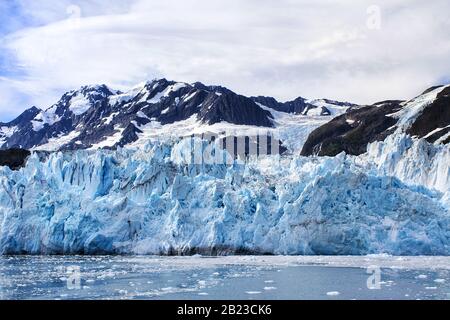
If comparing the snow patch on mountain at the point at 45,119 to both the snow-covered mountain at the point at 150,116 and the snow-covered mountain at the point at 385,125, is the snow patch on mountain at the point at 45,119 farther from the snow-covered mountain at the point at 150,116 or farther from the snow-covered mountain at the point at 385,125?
the snow-covered mountain at the point at 385,125

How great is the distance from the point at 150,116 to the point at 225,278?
138 meters

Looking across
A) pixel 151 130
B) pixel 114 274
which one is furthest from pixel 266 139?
pixel 114 274

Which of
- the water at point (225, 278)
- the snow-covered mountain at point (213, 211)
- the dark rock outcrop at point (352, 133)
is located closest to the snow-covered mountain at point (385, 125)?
the dark rock outcrop at point (352, 133)

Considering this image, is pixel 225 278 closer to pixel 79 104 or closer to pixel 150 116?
pixel 150 116

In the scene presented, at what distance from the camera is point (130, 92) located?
595ft

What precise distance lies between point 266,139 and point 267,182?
67.1 metres

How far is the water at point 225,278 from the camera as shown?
18.1m

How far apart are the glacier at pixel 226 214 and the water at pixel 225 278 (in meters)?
1.82

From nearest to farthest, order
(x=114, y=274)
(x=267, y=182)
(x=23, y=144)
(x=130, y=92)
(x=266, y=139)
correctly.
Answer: (x=114, y=274), (x=267, y=182), (x=266, y=139), (x=23, y=144), (x=130, y=92)

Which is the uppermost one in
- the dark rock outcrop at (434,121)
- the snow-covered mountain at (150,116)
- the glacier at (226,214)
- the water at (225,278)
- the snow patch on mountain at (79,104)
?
the snow patch on mountain at (79,104)

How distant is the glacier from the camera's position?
30625 millimetres

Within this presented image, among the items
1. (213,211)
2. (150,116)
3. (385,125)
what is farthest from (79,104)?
(213,211)

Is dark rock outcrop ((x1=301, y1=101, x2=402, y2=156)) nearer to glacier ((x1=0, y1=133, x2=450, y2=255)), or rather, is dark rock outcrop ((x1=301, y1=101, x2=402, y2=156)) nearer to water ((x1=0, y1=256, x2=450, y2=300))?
glacier ((x1=0, y1=133, x2=450, y2=255))

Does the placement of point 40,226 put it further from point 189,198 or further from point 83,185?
point 189,198
